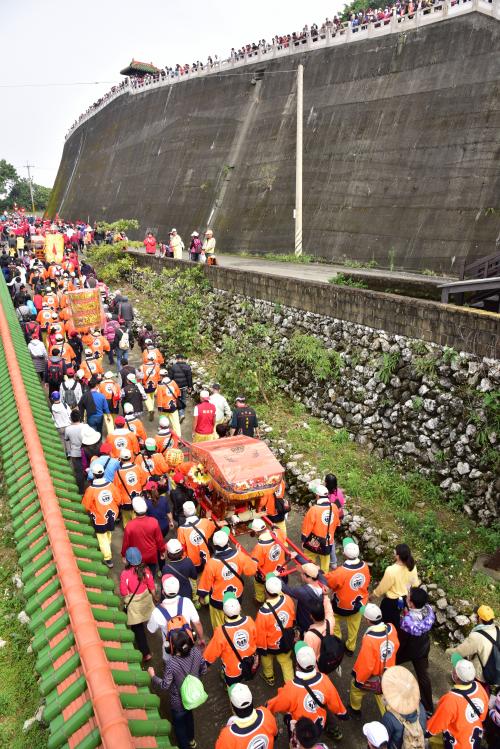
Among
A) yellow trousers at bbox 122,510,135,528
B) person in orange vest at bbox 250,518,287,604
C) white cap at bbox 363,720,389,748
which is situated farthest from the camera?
yellow trousers at bbox 122,510,135,528

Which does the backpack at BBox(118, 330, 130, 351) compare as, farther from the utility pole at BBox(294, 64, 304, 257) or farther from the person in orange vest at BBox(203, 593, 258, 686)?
the utility pole at BBox(294, 64, 304, 257)

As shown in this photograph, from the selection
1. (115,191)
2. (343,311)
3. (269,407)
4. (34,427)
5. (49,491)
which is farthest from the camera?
(115,191)

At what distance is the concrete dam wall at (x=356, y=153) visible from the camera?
17156 mm

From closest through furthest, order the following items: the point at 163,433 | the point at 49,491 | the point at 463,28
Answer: the point at 49,491 → the point at 163,433 → the point at 463,28

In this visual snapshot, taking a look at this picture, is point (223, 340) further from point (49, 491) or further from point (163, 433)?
point (49, 491)

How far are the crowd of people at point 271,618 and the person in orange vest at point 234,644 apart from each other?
1 cm

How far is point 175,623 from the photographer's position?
4.70 meters

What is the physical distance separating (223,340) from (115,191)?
30.0 meters

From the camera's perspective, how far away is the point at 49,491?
476 centimetres

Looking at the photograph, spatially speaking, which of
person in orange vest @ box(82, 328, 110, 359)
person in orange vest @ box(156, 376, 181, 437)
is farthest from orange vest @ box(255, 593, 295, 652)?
person in orange vest @ box(82, 328, 110, 359)

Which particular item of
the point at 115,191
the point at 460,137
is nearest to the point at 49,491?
the point at 460,137

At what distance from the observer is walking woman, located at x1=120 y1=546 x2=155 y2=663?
17.8ft

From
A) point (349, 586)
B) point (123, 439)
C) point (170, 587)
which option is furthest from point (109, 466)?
point (349, 586)

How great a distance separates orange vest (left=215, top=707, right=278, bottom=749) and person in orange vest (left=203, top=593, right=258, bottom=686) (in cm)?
96
